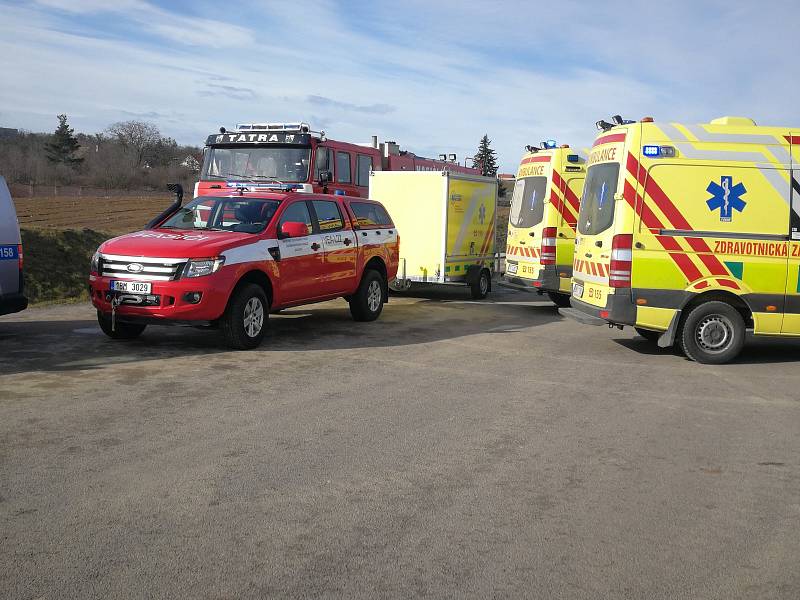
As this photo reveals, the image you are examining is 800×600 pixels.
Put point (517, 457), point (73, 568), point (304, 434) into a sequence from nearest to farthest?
point (73, 568) < point (517, 457) < point (304, 434)

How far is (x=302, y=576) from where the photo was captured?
12.3 ft

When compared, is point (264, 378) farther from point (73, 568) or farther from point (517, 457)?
point (73, 568)

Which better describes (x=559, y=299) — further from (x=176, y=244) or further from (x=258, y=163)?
(x=176, y=244)

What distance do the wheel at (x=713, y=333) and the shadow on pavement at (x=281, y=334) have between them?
3.02 meters

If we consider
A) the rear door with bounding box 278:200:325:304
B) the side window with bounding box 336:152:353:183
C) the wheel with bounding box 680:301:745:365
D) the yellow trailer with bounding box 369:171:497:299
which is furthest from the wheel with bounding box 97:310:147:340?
the side window with bounding box 336:152:353:183

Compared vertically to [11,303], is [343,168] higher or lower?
higher

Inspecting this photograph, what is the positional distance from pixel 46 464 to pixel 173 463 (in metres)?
0.81

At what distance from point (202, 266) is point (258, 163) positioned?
646 cm

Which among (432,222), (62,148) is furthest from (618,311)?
(62,148)

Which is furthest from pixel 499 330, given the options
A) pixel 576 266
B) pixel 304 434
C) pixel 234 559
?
pixel 234 559

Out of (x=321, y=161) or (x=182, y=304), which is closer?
(x=182, y=304)

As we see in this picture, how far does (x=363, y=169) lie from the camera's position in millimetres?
16984

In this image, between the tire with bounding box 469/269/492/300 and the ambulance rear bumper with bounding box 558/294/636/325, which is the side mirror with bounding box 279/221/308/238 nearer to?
the ambulance rear bumper with bounding box 558/294/636/325

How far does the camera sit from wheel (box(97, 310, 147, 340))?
9586 mm
